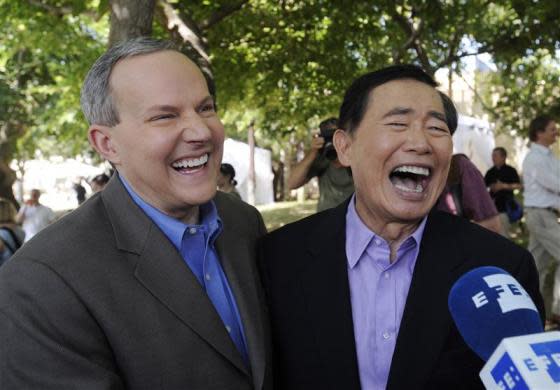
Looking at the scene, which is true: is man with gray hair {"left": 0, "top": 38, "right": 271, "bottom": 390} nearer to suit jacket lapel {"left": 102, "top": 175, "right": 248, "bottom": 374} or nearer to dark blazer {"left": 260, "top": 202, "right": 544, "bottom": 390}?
suit jacket lapel {"left": 102, "top": 175, "right": 248, "bottom": 374}

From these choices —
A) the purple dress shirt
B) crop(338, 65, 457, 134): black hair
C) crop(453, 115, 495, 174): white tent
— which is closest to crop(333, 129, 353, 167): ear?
crop(338, 65, 457, 134): black hair

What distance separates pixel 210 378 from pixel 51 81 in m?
17.5

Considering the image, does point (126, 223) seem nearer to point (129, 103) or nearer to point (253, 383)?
point (129, 103)

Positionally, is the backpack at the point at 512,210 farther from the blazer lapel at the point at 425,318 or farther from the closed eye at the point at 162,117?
the closed eye at the point at 162,117

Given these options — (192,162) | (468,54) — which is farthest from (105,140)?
(468,54)

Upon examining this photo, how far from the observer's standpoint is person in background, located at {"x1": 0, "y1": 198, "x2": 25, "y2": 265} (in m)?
6.05

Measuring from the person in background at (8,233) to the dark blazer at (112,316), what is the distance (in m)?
4.47

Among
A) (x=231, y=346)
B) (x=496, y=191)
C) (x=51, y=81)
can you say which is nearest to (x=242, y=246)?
(x=231, y=346)

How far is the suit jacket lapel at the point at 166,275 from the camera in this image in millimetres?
1901

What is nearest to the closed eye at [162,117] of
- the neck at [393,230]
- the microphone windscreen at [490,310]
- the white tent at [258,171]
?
the neck at [393,230]

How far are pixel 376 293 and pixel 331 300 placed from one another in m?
0.16

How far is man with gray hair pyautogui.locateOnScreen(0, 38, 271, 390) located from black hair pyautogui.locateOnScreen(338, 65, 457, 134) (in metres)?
0.60

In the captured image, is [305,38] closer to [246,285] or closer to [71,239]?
[246,285]

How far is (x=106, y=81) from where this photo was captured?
200 centimetres
